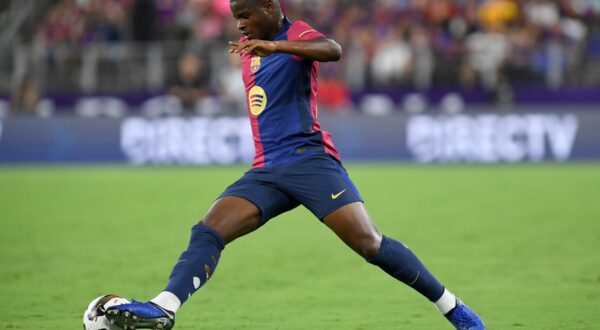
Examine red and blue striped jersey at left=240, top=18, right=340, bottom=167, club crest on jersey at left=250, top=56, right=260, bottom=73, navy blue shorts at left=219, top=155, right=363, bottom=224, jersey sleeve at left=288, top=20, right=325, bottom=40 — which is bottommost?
navy blue shorts at left=219, top=155, right=363, bottom=224

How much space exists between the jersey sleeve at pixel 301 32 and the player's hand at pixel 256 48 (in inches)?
14.8

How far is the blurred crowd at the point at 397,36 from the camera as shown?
22922 mm

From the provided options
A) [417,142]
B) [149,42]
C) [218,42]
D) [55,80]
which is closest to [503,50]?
[417,142]

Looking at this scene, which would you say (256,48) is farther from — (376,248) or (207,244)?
(376,248)

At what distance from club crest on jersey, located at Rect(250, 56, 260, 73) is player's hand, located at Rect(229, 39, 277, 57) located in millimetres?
430

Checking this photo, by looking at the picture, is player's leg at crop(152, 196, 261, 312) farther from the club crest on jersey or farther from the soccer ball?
the club crest on jersey

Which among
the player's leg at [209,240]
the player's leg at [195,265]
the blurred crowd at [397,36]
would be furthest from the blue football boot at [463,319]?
the blurred crowd at [397,36]

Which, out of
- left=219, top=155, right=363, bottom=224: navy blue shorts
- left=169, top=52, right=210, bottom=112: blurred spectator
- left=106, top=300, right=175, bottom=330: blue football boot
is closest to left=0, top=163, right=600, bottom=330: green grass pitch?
left=219, top=155, right=363, bottom=224: navy blue shorts

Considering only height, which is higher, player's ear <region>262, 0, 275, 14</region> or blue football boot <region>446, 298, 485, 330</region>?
player's ear <region>262, 0, 275, 14</region>

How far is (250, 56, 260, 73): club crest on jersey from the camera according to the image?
21.5 feet

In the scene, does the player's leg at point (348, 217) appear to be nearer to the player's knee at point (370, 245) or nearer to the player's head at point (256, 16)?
the player's knee at point (370, 245)

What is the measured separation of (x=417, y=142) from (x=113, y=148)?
6.32 metres

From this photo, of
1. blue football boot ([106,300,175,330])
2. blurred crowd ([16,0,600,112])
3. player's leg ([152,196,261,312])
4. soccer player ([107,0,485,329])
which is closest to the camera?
blue football boot ([106,300,175,330])

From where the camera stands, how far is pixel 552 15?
24578mm
